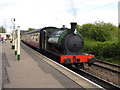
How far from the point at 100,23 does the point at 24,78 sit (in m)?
19.7

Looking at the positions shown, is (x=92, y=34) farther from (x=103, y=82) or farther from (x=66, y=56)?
(x=103, y=82)

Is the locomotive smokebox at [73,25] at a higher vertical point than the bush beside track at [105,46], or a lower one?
higher

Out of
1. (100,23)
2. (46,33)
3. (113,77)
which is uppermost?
(100,23)

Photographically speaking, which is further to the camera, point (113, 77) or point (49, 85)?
point (113, 77)

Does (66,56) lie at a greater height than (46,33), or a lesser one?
lesser

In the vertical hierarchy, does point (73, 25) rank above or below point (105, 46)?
above

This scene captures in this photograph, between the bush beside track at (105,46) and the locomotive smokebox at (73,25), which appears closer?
the locomotive smokebox at (73,25)

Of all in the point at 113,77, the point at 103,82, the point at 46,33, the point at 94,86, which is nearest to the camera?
the point at 94,86

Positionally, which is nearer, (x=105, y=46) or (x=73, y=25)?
(x=73, y=25)

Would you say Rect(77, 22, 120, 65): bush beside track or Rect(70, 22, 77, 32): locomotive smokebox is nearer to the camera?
Rect(70, 22, 77, 32): locomotive smokebox

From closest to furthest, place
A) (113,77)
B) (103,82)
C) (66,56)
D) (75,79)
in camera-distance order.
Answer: (75,79), (103,82), (113,77), (66,56)

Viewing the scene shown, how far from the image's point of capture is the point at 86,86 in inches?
246

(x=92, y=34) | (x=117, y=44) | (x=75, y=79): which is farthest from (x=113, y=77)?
(x=92, y=34)

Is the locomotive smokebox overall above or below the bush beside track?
above
